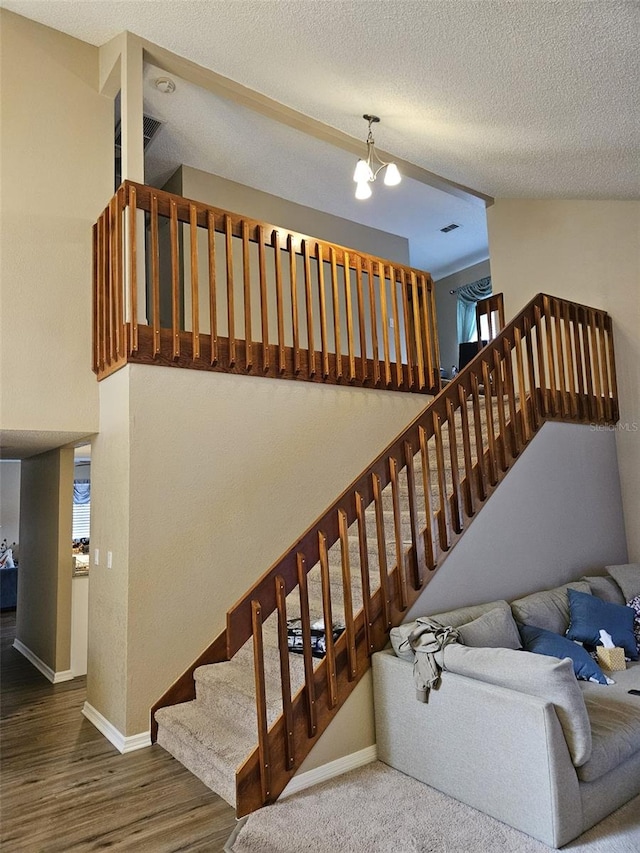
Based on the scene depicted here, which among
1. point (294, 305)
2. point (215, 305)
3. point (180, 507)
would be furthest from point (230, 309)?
point (180, 507)

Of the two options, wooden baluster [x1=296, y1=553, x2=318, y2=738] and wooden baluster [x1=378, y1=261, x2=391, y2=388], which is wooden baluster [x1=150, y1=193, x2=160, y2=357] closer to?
wooden baluster [x1=296, y1=553, x2=318, y2=738]

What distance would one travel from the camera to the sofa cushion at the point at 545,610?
151 inches

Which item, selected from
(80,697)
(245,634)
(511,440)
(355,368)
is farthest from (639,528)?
(80,697)

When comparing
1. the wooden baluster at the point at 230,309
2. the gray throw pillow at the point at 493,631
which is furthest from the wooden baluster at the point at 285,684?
the wooden baluster at the point at 230,309

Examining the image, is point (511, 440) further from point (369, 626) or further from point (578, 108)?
point (578, 108)

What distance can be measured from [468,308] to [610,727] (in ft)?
24.0

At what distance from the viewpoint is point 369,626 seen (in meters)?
3.18

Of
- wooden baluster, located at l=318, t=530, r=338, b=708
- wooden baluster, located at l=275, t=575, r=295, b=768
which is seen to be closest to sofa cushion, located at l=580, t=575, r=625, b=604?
wooden baluster, located at l=318, t=530, r=338, b=708

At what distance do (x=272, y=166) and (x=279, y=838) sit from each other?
563 cm

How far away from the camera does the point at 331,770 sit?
2.93 metres

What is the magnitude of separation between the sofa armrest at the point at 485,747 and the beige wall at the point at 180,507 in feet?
4.35

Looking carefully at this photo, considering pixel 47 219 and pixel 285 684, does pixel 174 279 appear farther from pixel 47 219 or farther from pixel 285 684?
pixel 285 684

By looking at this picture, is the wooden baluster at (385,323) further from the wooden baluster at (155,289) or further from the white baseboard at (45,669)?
the white baseboard at (45,669)

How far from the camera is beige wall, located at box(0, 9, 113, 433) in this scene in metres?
3.92
